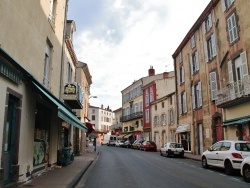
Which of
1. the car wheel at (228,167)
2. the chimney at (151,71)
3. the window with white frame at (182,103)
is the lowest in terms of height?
the car wheel at (228,167)

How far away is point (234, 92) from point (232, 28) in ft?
16.3

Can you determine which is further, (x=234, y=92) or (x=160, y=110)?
(x=160, y=110)

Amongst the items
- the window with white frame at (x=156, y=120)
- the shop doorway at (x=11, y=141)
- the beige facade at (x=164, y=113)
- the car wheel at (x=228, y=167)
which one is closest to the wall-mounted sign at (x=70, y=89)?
the shop doorway at (x=11, y=141)

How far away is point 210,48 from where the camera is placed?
2488cm

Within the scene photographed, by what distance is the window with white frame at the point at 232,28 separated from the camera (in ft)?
65.4

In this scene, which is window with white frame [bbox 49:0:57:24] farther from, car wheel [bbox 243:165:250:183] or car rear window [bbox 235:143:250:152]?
car wheel [bbox 243:165:250:183]

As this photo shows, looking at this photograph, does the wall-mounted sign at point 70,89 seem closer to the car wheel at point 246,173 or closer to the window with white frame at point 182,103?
the car wheel at point 246,173

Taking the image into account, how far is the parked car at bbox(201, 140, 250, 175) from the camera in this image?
1274 cm

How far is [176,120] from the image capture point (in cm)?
3431

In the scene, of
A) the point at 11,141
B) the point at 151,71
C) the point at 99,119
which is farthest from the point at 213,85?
the point at 99,119

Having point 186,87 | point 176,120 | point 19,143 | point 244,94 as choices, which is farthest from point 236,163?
point 176,120

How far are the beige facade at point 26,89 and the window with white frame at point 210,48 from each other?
1379cm

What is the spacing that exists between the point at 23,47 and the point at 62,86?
24.9 ft

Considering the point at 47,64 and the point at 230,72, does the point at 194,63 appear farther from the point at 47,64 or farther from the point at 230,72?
the point at 47,64
